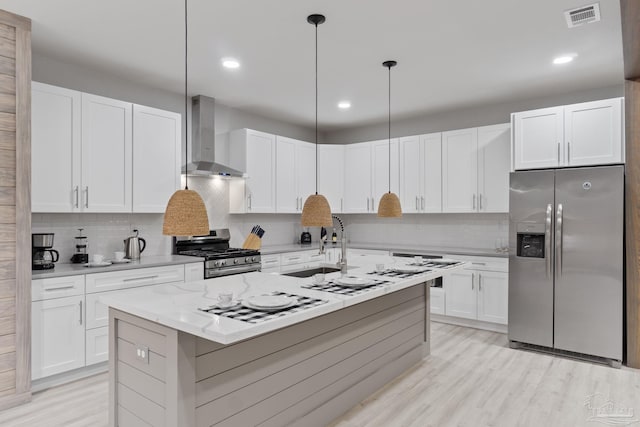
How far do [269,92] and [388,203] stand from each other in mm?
2088

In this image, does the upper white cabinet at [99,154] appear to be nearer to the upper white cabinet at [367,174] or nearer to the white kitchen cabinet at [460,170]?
the upper white cabinet at [367,174]

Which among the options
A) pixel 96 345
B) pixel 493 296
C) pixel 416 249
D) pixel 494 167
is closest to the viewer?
pixel 96 345

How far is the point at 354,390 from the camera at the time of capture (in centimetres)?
288

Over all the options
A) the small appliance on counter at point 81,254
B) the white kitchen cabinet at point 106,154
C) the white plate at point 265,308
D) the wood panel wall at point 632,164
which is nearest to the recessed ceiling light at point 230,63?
the white kitchen cabinet at point 106,154

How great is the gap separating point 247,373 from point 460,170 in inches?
151

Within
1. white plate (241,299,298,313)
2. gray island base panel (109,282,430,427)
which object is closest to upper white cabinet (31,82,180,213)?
gray island base panel (109,282,430,427)

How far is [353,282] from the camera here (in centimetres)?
262

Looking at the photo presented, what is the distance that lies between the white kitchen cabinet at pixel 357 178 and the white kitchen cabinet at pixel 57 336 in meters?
3.77

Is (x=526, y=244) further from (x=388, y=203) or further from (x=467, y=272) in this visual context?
(x=388, y=203)

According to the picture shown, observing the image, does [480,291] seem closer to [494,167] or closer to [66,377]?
[494,167]

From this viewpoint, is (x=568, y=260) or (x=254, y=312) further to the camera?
(x=568, y=260)

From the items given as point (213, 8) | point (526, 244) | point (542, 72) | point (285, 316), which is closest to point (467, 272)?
point (526, 244)

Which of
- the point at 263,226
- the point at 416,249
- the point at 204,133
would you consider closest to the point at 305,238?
the point at 263,226

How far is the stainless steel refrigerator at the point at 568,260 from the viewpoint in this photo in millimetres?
3637
